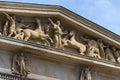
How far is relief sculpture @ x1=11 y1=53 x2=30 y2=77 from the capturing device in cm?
1681

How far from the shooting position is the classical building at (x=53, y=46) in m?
16.9

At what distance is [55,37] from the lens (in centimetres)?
1789

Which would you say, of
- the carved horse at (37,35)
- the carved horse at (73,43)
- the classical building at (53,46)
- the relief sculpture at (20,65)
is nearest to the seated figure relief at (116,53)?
the classical building at (53,46)

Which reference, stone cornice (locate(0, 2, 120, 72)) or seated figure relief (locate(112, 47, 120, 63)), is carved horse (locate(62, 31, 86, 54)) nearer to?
stone cornice (locate(0, 2, 120, 72))

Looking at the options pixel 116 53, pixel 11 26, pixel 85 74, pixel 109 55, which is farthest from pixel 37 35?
pixel 116 53

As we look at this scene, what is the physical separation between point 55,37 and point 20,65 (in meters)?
1.72

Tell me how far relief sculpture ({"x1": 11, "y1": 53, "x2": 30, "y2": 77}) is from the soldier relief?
601 millimetres

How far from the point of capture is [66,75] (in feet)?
59.3

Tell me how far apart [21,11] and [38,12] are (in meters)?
0.62

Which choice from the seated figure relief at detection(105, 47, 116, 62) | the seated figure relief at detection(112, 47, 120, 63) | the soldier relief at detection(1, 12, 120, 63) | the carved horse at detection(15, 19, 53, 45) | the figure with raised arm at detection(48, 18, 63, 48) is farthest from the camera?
the seated figure relief at detection(112, 47, 120, 63)

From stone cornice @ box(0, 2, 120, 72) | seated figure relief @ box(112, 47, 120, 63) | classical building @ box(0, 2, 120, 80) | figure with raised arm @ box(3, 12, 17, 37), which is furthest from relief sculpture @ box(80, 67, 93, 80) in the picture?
figure with raised arm @ box(3, 12, 17, 37)

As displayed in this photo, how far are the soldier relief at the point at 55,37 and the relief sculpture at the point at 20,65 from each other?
60 centimetres

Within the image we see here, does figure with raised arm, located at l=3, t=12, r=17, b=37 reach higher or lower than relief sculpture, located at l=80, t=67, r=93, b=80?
higher

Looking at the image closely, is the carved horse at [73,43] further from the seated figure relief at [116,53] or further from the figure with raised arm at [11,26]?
the figure with raised arm at [11,26]
